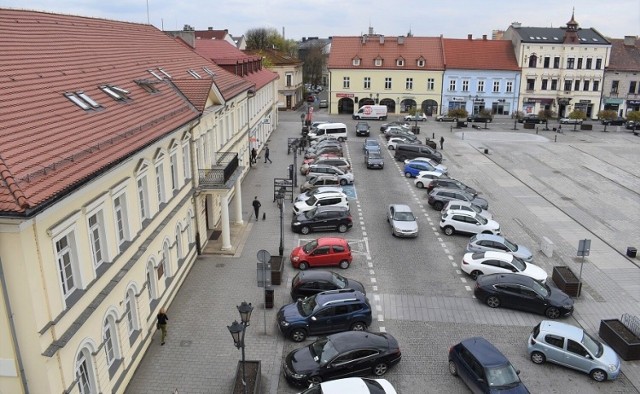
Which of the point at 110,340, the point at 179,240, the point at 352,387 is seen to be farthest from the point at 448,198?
the point at 110,340

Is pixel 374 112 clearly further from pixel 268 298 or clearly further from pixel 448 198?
pixel 268 298

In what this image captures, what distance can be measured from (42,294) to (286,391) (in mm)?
7335

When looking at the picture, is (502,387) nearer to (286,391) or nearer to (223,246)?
(286,391)

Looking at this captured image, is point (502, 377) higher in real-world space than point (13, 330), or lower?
lower

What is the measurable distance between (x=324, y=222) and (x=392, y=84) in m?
46.2

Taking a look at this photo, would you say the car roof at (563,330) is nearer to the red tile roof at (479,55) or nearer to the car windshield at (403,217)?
the car windshield at (403,217)

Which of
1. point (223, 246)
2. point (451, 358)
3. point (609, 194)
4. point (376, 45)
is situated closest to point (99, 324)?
point (451, 358)

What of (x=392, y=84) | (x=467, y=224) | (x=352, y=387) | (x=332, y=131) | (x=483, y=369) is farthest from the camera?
(x=392, y=84)

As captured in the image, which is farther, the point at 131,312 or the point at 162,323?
the point at 162,323

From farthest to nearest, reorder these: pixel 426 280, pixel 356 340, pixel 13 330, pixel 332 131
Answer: pixel 332 131 → pixel 426 280 → pixel 356 340 → pixel 13 330

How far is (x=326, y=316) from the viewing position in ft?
55.7

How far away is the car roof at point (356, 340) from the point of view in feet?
49.1

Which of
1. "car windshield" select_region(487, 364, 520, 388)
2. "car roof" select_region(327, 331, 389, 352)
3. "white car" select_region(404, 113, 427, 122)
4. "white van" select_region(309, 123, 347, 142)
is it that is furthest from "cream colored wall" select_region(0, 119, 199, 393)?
"white car" select_region(404, 113, 427, 122)

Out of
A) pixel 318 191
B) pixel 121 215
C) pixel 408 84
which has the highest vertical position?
pixel 408 84
